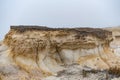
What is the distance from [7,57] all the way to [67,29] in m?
4.80

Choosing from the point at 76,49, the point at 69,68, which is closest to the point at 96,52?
the point at 76,49

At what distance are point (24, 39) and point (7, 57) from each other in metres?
1.45

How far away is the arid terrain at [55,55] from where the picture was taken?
21.0 m

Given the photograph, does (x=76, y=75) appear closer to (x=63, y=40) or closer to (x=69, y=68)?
(x=69, y=68)

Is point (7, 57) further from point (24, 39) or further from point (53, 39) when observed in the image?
point (53, 39)

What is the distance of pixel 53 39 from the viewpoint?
23.4 metres

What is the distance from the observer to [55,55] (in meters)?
23.8

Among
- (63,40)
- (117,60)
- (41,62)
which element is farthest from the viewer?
(117,60)

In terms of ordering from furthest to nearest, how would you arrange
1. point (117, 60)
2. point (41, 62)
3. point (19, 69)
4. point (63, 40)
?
point (117, 60)
point (63, 40)
point (41, 62)
point (19, 69)

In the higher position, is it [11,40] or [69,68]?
[11,40]

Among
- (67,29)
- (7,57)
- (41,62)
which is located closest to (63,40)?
(67,29)

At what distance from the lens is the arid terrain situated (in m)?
21.0

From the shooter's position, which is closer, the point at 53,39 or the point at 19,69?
the point at 19,69

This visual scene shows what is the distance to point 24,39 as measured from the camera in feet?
71.2
